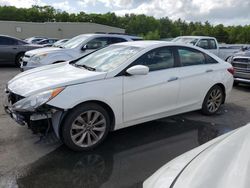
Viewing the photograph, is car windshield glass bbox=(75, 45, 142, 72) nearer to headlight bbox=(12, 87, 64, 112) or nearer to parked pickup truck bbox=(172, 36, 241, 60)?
headlight bbox=(12, 87, 64, 112)

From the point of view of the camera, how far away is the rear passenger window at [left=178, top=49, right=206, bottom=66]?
18.7 ft

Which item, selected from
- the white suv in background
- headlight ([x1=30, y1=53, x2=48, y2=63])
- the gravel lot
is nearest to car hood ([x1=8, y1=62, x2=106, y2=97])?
the gravel lot

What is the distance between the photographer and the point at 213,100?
634cm

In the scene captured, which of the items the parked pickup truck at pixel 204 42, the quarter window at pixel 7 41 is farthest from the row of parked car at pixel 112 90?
the quarter window at pixel 7 41

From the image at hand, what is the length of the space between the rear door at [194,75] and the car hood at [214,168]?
3209 mm

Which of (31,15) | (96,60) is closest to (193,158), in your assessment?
(96,60)

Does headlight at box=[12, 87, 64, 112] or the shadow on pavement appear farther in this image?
headlight at box=[12, 87, 64, 112]

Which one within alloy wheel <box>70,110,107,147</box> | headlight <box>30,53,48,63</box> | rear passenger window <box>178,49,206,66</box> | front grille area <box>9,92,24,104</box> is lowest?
alloy wheel <box>70,110,107,147</box>

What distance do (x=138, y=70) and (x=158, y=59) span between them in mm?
749

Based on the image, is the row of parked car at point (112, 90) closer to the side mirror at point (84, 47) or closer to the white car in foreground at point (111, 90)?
the white car in foreground at point (111, 90)

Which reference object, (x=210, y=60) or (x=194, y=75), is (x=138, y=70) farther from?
(x=210, y=60)

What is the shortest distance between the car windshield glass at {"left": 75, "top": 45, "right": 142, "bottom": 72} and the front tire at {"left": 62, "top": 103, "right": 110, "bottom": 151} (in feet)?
2.44

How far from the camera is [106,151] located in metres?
4.46

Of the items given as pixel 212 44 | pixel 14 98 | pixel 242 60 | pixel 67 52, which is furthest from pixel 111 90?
pixel 212 44
